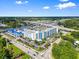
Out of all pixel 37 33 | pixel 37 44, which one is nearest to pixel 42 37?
pixel 37 33

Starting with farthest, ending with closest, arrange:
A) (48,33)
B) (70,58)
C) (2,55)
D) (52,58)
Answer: (48,33) → (52,58) → (70,58) → (2,55)

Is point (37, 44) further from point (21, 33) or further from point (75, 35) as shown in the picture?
point (75, 35)

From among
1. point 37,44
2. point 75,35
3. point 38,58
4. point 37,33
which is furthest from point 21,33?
point 38,58

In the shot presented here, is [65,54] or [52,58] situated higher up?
[65,54]

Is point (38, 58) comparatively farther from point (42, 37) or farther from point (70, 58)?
point (42, 37)

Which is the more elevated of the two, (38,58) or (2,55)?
(2,55)

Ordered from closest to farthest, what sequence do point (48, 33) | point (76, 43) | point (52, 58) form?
point (52, 58) < point (76, 43) < point (48, 33)

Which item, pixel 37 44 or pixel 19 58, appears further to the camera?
pixel 37 44

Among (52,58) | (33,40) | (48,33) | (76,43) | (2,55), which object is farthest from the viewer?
(48,33)

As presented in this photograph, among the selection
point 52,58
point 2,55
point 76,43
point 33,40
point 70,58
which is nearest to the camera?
point 2,55
